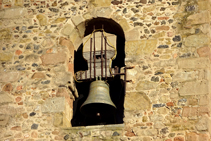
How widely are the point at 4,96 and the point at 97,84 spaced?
54.7 inches

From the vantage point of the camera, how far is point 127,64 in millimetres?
7855

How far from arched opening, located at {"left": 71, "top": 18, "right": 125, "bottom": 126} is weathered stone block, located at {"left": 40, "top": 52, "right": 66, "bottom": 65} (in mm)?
409

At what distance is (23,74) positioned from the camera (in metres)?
8.11

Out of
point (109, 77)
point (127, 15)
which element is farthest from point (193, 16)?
point (109, 77)

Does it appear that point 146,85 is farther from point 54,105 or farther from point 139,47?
point 54,105

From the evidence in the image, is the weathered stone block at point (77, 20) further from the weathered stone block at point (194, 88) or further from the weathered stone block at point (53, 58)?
the weathered stone block at point (194, 88)

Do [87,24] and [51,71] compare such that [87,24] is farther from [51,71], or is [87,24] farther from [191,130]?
[191,130]

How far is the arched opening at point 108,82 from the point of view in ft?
27.0

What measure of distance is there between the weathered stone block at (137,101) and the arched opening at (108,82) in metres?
0.46

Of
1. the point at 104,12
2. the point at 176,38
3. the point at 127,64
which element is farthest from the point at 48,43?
the point at 176,38

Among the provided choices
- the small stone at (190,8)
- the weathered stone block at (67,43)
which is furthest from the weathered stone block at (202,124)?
the weathered stone block at (67,43)

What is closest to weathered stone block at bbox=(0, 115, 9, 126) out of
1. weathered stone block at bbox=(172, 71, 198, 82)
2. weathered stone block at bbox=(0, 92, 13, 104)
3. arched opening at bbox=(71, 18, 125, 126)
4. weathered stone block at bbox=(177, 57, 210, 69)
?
weathered stone block at bbox=(0, 92, 13, 104)

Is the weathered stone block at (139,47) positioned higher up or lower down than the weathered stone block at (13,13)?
lower down

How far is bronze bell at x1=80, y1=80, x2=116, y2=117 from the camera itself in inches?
302
